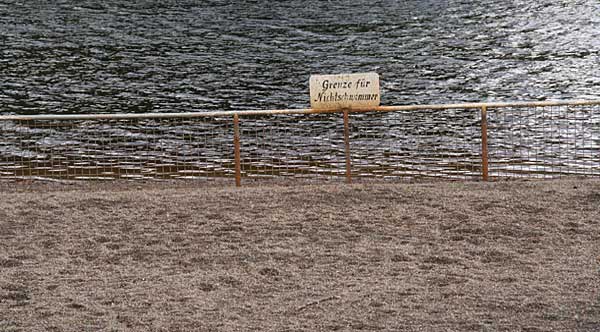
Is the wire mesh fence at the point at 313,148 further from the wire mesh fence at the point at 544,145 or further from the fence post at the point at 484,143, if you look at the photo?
the fence post at the point at 484,143

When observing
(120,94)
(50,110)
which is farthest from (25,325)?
(120,94)

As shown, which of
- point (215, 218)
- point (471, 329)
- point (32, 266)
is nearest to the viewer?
point (471, 329)

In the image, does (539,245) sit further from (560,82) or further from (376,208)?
(560,82)

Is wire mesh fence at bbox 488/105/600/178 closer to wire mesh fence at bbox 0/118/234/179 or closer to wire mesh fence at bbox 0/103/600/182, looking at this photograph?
wire mesh fence at bbox 0/103/600/182

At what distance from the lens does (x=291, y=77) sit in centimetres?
2284

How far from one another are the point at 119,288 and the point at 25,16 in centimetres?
2444

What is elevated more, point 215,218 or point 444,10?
point 444,10

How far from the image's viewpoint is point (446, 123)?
17.2 meters

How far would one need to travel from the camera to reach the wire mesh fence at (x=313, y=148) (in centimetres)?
1402

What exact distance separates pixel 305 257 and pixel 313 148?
645 cm

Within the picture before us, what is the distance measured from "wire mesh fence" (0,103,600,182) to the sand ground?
1.51m

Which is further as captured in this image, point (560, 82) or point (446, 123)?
point (560, 82)

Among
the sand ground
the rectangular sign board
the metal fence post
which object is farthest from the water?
the sand ground

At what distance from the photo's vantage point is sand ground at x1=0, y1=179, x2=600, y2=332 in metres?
7.67
